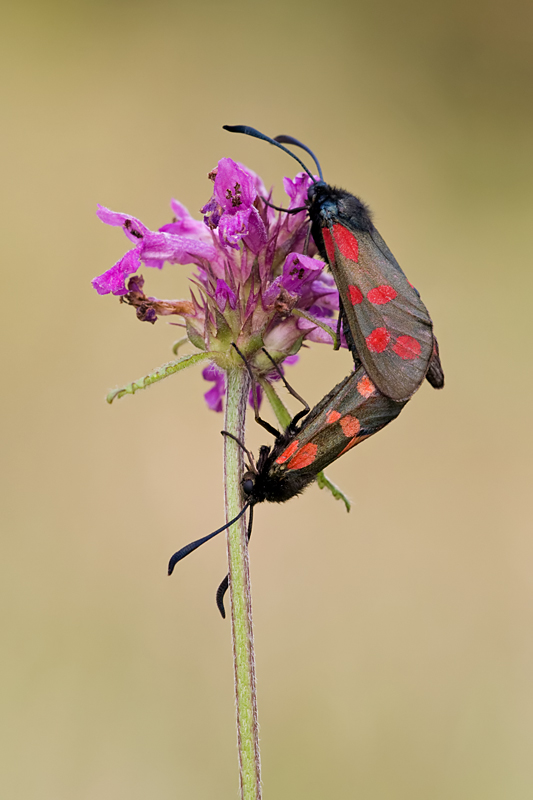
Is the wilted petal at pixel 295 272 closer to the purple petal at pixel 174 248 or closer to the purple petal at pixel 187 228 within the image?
the purple petal at pixel 174 248

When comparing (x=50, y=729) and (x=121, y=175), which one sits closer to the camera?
(x=50, y=729)

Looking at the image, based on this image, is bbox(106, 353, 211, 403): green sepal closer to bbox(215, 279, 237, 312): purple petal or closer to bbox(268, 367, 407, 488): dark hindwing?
bbox(215, 279, 237, 312): purple petal

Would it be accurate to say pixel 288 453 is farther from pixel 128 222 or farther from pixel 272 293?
pixel 128 222

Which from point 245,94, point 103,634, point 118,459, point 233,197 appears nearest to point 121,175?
point 245,94

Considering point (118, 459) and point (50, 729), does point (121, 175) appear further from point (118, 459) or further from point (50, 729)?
point (50, 729)

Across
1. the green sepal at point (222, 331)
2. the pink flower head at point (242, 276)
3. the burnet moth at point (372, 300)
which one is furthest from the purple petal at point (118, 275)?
the burnet moth at point (372, 300)
